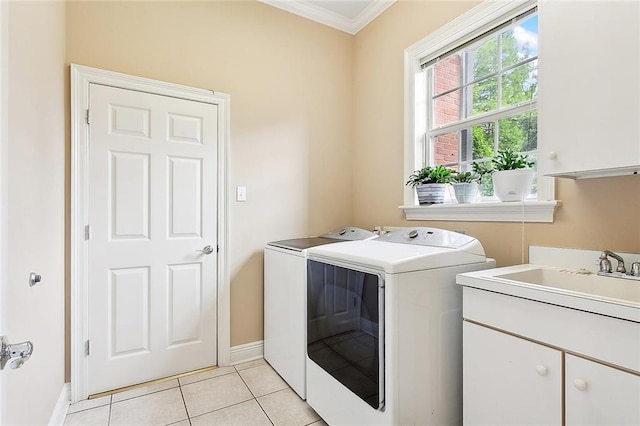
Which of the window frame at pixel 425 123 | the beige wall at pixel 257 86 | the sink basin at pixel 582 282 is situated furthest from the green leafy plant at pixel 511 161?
the beige wall at pixel 257 86

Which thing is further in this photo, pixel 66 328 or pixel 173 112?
pixel 173 112

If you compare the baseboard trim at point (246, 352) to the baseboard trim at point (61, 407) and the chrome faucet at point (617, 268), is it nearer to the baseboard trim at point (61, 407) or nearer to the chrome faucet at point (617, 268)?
the baseboard trim at point (61, 407)

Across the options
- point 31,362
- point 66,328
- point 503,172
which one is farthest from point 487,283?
point 66,328

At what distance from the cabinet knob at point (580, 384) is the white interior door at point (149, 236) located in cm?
207

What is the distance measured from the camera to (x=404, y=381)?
135 cm

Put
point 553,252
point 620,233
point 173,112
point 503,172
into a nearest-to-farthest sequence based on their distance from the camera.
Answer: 1. point 620,233
2. point 553,252
3. point 503,172
4. point 173,112

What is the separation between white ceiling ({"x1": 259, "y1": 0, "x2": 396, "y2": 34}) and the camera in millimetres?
2637

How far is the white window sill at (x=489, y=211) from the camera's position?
5.29 ft

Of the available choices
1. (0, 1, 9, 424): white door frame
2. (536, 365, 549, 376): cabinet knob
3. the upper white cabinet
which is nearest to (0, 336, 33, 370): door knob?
(0, 1, 9, 424): white door frame

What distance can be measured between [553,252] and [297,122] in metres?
2.01

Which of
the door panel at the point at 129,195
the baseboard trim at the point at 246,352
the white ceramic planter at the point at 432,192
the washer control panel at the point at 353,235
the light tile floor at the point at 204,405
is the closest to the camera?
the light tile floor at the point at 204,405

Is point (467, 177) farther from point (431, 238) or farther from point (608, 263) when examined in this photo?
point (608, 263)

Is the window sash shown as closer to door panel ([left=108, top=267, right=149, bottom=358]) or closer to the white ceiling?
the white ceiling

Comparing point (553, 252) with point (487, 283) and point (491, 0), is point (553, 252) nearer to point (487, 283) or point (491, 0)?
point (487, 283)
